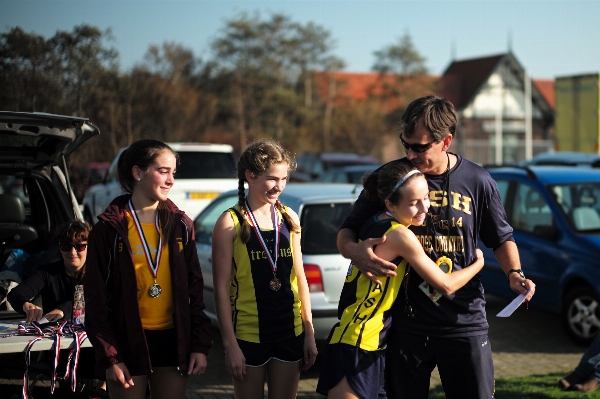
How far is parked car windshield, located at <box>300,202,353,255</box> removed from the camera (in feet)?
20.1

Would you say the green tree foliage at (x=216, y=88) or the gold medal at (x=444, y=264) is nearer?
the gold medal at (x=444, y=264)

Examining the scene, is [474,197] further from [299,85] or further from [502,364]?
[299,85]

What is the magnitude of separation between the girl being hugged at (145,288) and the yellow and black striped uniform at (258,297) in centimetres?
18

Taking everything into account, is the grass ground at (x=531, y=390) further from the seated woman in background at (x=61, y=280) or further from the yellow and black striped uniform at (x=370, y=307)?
the seated woman in background at (x=61, y=280)

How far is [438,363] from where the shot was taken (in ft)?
10.5

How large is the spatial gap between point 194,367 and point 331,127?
37.7 metres

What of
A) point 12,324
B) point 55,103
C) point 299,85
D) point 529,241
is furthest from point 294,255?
point 299,85

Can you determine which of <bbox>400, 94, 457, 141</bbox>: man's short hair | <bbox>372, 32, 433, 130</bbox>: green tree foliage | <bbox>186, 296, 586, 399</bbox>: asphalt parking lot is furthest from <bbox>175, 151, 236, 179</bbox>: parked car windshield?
<bbox>372, 32, 433, 130</bbox>: green tree foliage

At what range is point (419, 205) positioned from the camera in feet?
10.2

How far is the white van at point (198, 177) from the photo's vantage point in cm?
1137

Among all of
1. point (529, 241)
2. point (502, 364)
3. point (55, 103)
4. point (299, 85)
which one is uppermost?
point (299, 85)

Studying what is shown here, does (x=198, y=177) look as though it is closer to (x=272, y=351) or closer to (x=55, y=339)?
(x=55, y=339)

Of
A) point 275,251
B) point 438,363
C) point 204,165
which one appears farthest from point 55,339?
point 204,165

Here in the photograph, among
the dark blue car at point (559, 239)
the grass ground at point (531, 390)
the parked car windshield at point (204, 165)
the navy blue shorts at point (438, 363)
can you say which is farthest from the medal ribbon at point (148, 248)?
the parked car windshield at point (204, 165)
